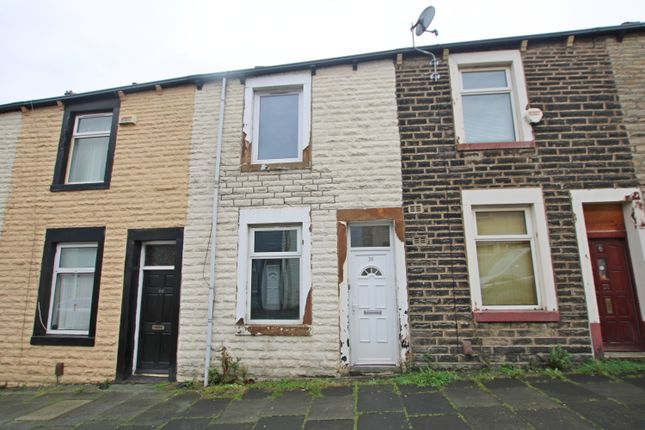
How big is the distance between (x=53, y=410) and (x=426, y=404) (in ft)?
17.2

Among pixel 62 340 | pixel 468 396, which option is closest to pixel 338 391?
pixel 468 396

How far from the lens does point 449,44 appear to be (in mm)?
6266

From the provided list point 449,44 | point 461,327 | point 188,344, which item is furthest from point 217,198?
point 449,44

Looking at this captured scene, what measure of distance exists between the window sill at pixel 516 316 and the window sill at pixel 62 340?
6.77 meters

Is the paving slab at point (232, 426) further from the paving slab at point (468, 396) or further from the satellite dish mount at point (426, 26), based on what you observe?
the satellite dish mount at point (426, 26)

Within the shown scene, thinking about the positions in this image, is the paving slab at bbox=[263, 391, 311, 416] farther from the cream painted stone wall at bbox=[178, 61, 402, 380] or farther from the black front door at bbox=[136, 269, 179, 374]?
the black front door at bbox=[136, 269, 179, 374]

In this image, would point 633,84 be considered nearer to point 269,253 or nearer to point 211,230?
point 269,253

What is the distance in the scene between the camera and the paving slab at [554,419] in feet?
11.4

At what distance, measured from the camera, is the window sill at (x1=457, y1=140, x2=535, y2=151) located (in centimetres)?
590

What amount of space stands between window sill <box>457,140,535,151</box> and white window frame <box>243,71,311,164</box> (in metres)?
2.85

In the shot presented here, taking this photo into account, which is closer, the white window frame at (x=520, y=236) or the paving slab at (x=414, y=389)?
the paving slab at (x=414, y=389)

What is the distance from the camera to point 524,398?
4242 mm

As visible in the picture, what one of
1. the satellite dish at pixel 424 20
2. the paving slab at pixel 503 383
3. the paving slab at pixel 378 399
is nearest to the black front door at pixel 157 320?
the paving slab at pixel 378 399

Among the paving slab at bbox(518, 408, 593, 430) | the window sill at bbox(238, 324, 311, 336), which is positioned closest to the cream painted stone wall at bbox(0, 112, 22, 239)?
the window sill at bbox(238, 324, 311, 336)
